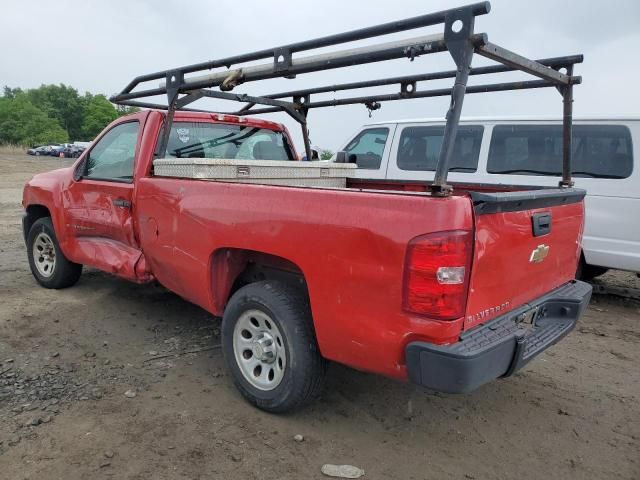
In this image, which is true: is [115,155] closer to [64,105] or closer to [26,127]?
[26,127]

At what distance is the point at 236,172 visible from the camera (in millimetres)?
3664

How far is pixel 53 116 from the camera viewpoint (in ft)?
293

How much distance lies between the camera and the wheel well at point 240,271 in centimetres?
303

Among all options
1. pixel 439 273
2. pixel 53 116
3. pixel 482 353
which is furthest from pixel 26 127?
pixel 482 353

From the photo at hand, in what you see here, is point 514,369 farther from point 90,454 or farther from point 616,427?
point 90,454

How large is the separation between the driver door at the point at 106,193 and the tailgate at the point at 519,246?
278cm

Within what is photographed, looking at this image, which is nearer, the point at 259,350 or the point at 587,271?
the point at 259,350

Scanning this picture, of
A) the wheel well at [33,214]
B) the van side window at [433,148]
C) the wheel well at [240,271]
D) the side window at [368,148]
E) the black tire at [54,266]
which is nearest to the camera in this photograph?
the wheel well at [240,271]

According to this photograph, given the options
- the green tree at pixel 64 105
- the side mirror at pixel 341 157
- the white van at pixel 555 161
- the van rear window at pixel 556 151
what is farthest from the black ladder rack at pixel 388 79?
the green tree at pixel 64 105

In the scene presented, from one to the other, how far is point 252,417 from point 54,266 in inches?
126

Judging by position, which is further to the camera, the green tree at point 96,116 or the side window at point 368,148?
the green tree at point 96,116

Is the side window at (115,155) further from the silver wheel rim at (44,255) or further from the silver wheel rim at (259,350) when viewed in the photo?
the silver wheel rim at (259,350)

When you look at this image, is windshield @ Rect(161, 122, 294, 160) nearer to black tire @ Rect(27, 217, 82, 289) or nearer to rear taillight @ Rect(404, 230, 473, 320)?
black tire @ Rect(27, 217, 82, 289)

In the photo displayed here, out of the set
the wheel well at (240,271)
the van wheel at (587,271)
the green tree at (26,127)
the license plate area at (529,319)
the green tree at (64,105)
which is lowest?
the van wheel at (587,271)
